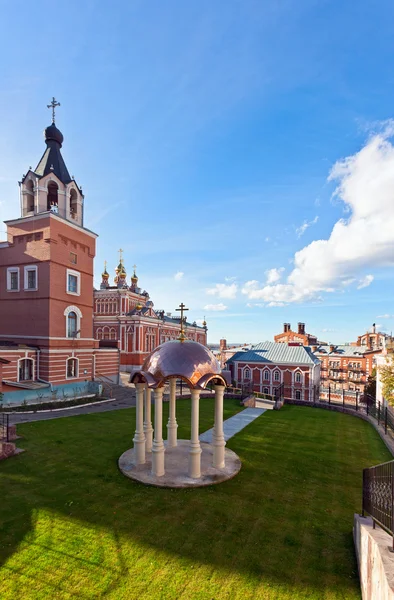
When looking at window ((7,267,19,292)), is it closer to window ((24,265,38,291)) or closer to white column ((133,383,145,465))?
window ((24,265,38,291))

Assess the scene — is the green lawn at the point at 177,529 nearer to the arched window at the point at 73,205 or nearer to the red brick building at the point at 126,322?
the arched window at the point at 73,205

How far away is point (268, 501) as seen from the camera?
25.3 ft

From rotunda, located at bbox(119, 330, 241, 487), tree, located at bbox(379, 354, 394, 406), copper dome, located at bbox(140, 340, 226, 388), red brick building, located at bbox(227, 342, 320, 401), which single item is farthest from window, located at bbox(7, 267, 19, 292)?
tree, located at bbox(379, 354, 394, 406)

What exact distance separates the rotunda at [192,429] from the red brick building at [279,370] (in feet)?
84.0

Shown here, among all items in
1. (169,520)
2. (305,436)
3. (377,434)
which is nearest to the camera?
(169,520)

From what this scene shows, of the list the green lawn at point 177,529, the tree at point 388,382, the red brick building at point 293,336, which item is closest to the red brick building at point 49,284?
the green lawn at point 177,529

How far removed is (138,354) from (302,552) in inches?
1482

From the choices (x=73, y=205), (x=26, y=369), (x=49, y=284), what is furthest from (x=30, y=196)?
(x=26, y=369)

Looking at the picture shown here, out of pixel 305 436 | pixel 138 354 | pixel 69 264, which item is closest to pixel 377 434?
pixel 305 436

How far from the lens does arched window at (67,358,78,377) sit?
23.5 m

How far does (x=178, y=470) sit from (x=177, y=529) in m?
2.80

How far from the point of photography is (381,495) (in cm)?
490

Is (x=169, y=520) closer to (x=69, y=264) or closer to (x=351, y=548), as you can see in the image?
(x=351, y=548)

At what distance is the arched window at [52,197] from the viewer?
24.2 metres
